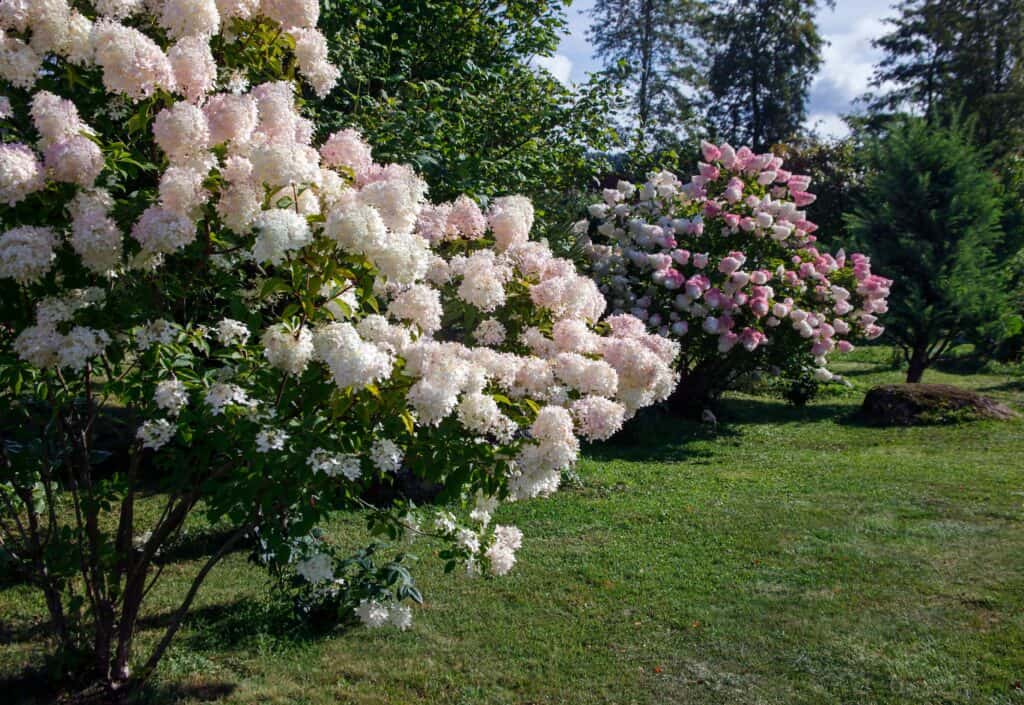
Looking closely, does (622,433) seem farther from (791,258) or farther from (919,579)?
(919,579)

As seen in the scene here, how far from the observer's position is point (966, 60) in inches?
1141

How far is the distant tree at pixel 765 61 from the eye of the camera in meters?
31.2

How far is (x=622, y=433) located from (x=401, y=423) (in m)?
7.47

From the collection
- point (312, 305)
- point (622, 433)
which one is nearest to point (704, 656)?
point (312, 305)

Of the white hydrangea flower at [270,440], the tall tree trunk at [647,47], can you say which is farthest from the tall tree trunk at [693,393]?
the tall tree trunk at [647,47]

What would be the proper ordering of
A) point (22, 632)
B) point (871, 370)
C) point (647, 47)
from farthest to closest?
point (647, 47) < point (871, 370) < point (22, 632)

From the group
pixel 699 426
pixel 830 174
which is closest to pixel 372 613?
pixel 699 426

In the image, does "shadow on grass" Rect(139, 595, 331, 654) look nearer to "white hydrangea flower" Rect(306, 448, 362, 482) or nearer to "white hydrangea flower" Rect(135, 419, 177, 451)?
"white hydrangea flower" Rect(135, 419, 177, 451)

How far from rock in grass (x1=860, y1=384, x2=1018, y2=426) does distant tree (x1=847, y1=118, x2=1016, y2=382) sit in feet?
6.89

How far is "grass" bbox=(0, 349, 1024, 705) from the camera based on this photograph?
383 centimetres

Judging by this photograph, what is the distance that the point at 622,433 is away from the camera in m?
9.93

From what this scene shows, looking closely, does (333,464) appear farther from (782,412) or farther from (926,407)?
(782,412)

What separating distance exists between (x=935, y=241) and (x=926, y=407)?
3.53 m

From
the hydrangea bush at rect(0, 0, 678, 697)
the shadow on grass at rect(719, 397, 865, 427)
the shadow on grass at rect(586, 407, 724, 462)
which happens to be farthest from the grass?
the shadow on grass at rect(719, 397, 865, 427)
